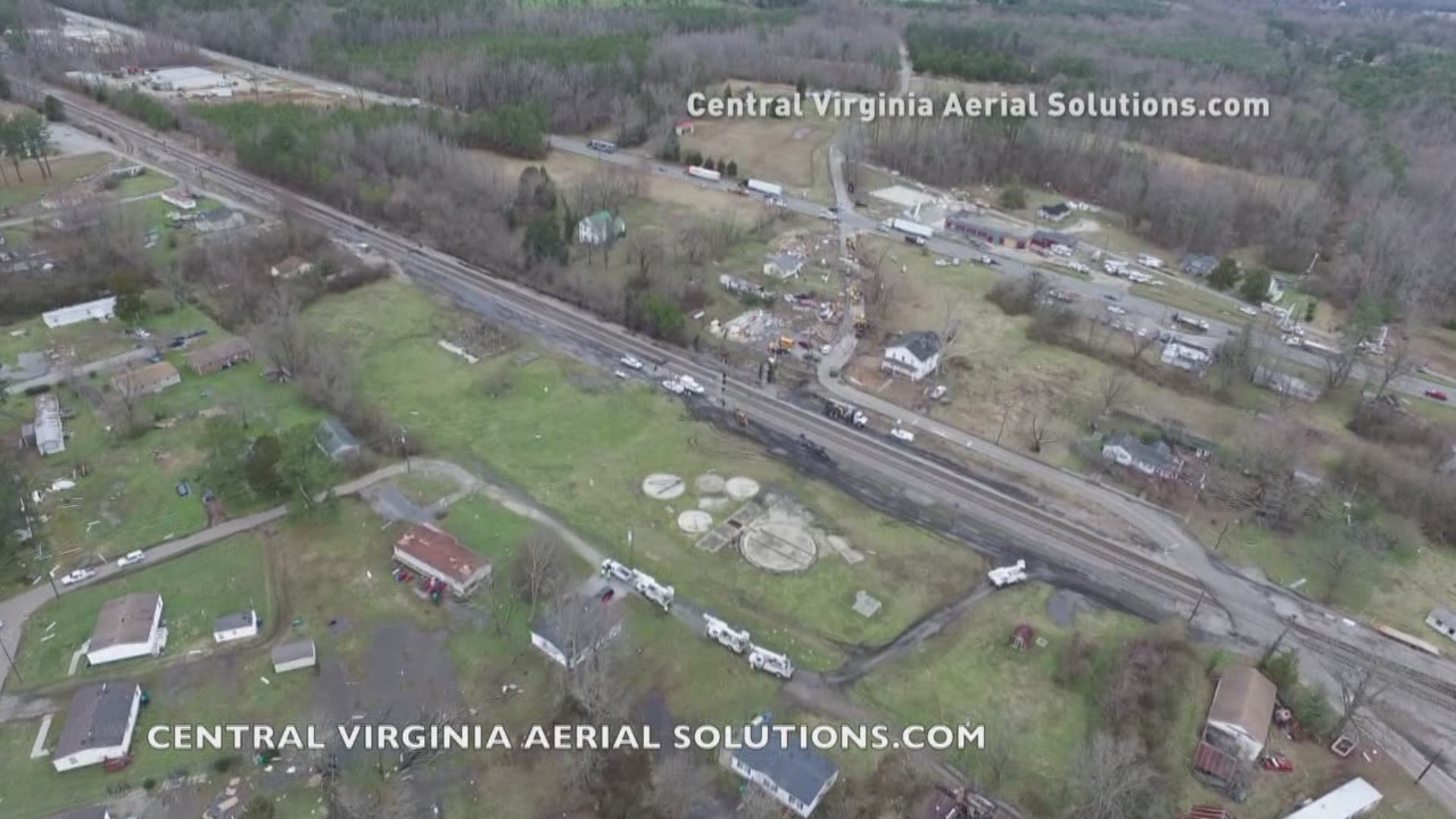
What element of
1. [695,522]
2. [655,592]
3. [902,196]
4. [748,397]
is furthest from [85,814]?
[902,196]

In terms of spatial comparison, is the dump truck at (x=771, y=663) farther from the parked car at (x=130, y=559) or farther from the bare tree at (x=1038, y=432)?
the parked car at (x=130, y=559)

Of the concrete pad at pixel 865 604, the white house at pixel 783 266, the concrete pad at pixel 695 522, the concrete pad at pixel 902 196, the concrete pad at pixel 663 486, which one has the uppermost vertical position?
the concrete pad at pixel 902 196

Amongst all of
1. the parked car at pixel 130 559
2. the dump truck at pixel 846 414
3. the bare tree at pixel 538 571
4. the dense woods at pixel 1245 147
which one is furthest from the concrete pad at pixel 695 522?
the dense woods at pixel 1245 147

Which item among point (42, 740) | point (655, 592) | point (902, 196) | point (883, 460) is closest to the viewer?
point (42, 740)

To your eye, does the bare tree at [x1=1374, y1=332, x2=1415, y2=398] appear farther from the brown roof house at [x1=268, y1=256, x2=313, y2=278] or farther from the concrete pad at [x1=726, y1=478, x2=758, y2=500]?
the brown roof house at [x1=268, y1=256, x2=313, y2=278]

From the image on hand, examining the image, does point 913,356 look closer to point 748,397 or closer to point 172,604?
point 748,397

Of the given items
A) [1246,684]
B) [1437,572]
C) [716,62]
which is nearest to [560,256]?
[1246,684]

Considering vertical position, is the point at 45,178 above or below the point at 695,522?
above
